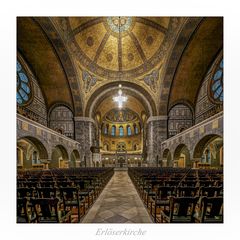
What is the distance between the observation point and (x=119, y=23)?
17.5 metres

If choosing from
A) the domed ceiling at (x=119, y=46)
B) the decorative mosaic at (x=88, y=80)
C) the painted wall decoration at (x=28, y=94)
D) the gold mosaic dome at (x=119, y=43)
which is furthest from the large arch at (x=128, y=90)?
the painted wall decoration at (x=28, y=94)

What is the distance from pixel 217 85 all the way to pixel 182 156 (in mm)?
9119

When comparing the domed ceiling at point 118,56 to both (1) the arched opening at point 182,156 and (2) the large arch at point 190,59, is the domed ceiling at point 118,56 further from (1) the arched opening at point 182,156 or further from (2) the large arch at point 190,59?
(1) the arched opening at point 182,156

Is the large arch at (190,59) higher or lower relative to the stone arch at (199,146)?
higher

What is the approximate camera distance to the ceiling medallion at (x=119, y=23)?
56.7 ft

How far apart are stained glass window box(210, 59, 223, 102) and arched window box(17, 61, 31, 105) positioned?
18.7 meters

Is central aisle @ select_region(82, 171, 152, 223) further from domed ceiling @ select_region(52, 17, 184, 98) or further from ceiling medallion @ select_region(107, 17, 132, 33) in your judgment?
ceiling medallion @ select_region(107, 17, 132, 33)

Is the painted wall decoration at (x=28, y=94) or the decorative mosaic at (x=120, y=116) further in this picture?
the decorative mosaic at (x=120, y=116)

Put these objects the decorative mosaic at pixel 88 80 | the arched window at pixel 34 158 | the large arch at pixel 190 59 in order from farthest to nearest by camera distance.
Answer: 1. the decorative mosaic at pixel 88 80
2. the arched window at pixel 34 158
3. the large arch at pixel 190 59

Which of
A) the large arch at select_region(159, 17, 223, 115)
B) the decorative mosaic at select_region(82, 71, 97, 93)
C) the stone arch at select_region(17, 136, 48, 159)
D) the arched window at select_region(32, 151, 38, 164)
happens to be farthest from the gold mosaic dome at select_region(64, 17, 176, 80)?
the arched window at select_region(32, 151, 38, 164)

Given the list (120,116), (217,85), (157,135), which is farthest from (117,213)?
(120,116)

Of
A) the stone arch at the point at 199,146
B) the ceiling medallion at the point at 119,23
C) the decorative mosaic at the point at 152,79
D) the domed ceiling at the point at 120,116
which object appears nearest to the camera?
the stone arch at the point at 199,146

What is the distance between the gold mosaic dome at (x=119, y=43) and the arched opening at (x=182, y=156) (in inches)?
391

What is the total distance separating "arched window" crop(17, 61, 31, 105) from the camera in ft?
50.8
